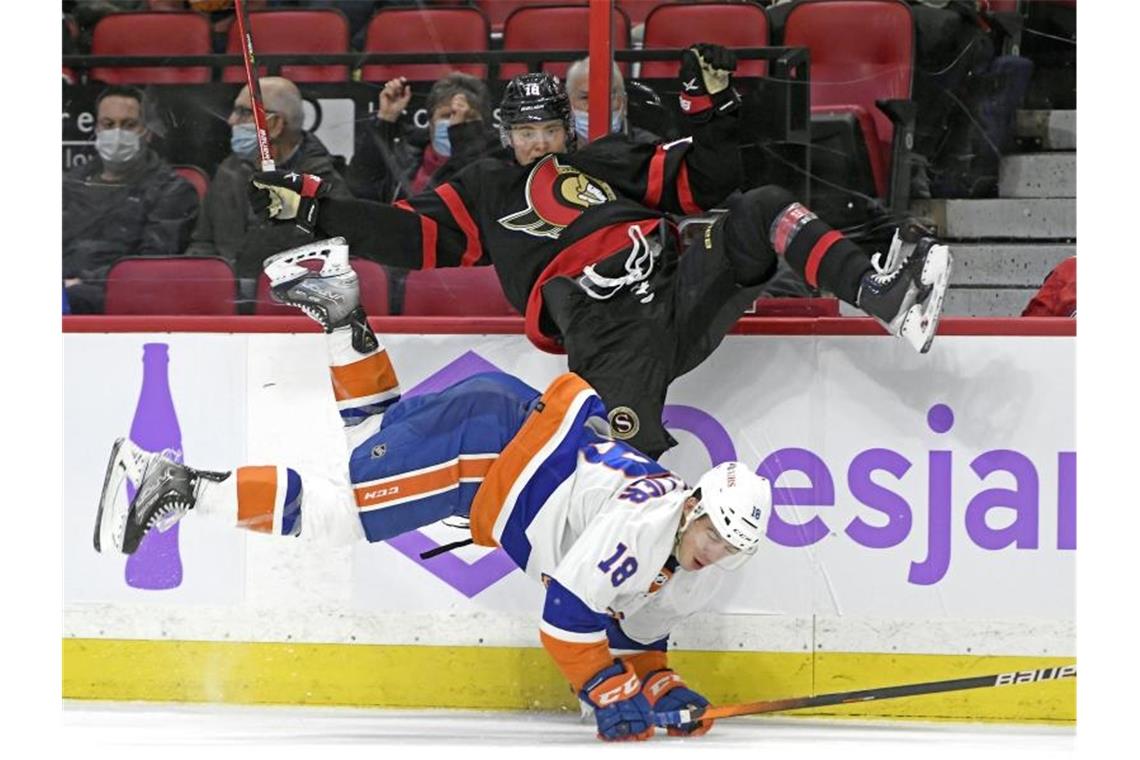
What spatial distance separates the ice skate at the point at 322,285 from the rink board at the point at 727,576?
265 mm

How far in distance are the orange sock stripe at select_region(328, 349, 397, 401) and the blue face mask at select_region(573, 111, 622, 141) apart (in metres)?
0.67

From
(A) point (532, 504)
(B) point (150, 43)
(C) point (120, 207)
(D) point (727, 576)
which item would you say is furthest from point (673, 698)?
(B) point (150, 43)

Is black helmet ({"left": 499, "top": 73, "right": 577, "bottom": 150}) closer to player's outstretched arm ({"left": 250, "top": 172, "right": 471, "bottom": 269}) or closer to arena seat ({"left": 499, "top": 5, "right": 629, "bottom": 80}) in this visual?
arena seat ({"left": 499, "top": 5, "right": 629, "bottom": 80})

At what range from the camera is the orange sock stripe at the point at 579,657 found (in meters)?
3.19

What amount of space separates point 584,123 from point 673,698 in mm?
1230

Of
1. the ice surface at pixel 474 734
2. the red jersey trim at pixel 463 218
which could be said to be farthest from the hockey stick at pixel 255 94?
the ice surface at pixel 474 734

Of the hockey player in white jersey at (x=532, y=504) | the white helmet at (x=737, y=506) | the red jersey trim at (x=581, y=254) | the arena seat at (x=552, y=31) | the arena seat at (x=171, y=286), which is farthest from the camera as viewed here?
the arena seat at (x=171, y=286)

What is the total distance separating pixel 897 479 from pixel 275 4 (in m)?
1.69

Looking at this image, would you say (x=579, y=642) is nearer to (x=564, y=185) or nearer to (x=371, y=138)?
(x=564, y=185)

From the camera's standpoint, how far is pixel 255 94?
361cm

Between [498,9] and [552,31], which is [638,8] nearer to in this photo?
[552,31]

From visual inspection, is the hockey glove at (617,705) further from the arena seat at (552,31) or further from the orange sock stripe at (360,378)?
the arena seat at (552,31)

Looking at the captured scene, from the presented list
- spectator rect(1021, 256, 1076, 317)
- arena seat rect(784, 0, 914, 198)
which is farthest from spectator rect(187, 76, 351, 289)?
spectator rect(1021, 256, 1076, 317)

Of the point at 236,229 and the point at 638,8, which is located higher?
the point at 638,8
